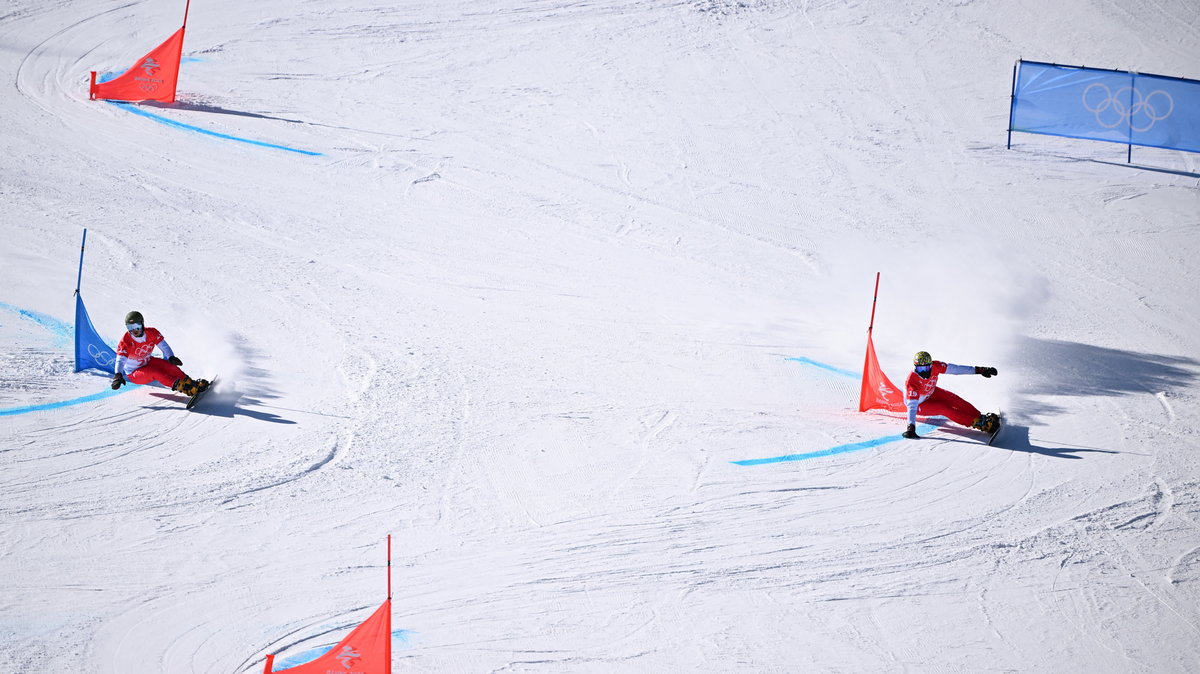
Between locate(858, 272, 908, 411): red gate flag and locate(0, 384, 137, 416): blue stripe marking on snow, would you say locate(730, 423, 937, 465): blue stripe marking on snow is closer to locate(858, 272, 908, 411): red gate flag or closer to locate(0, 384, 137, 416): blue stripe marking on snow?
locate(858, 272, 908, 411): red gate flag

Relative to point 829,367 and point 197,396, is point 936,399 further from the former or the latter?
point 197,396

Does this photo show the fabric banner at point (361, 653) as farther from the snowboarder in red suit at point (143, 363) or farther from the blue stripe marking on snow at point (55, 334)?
the blue stripe marking on snow at point (55, 334)

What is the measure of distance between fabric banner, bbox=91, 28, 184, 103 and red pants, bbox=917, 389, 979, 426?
13.5 m

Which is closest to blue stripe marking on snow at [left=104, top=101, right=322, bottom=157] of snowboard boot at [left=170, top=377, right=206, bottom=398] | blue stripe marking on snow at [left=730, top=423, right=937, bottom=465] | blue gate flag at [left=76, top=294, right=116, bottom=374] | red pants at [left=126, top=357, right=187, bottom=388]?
blue gate flag at [left=76, top=294, right=116, bottom=374]

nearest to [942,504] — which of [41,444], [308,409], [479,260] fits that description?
[308,409]

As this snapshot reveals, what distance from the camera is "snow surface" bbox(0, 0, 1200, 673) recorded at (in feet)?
26.7

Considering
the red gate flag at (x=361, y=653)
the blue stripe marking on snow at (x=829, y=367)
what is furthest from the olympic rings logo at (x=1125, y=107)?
the red gate flag at (x=361, y=653)

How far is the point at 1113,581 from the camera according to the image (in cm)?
862

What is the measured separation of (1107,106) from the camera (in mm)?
17578

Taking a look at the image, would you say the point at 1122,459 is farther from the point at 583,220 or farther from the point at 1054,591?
the point at 583,220

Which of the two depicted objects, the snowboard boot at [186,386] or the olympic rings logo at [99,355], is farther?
the olympic rings logo at [99,355]

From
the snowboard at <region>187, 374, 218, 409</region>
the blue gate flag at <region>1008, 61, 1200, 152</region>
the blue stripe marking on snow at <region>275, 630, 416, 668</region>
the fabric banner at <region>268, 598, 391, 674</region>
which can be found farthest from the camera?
the blue gate flag at <region>1008, 61, 1200, 152</region>

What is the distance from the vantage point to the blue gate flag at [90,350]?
11180 millimetres

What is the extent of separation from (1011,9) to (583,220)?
39.3 feet
